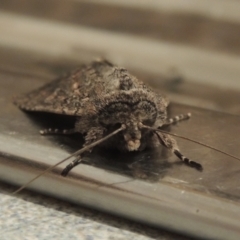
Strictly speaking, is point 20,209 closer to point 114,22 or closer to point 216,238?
point 216,238

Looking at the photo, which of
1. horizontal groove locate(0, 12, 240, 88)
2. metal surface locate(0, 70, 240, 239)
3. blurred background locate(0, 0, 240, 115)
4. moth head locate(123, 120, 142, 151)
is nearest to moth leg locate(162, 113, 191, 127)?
metal surface locate(0, 70, 240, 239)

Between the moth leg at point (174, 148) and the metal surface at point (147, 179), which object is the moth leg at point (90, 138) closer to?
the metal surface at point (147, 179)

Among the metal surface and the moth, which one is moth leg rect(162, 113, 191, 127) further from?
the moth

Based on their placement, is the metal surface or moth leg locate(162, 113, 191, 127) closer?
the metal surface

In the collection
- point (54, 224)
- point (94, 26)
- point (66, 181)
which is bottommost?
point (54, 224)

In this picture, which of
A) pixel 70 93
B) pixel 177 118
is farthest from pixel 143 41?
pixel 70 93

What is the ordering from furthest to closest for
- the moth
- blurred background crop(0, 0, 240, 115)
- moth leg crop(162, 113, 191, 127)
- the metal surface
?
1. blurred background crop(0, 0, 240, 115)
2. moth leg crop(162, 113, 191, 127)
3. the moth
4. the metal surface

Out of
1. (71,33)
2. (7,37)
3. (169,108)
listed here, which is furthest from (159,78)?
(7,37)
